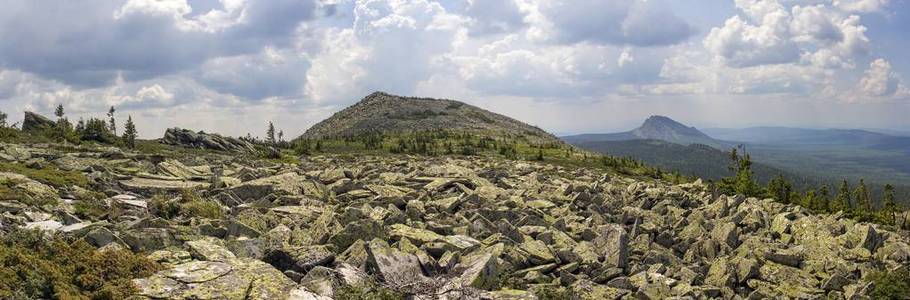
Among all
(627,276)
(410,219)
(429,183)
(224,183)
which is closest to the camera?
(627,276)

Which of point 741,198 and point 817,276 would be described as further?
point 741,198

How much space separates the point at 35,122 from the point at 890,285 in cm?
12770

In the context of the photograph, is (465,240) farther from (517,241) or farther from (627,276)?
(627,276)

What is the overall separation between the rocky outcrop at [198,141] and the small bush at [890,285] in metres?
101

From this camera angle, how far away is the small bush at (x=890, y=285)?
2836 cm

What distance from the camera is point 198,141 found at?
110m

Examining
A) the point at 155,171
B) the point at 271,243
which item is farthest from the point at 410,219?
the point at 155,171

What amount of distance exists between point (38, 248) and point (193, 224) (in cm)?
797

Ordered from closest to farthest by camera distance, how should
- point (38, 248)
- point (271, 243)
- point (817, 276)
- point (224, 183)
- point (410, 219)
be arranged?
point (38, 248) → point (271, 243) → point (817, 276) → point (410, 219) → point (224, 183)

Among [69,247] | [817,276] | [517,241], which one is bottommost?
[817,276]

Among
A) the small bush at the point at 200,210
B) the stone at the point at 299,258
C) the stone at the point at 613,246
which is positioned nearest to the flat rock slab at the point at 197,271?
the stone at the point at 299,258

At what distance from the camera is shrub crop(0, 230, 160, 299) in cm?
1669

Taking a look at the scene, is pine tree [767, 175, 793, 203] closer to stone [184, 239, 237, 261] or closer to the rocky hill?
the rocky hill

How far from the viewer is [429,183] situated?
48406 millimetres
